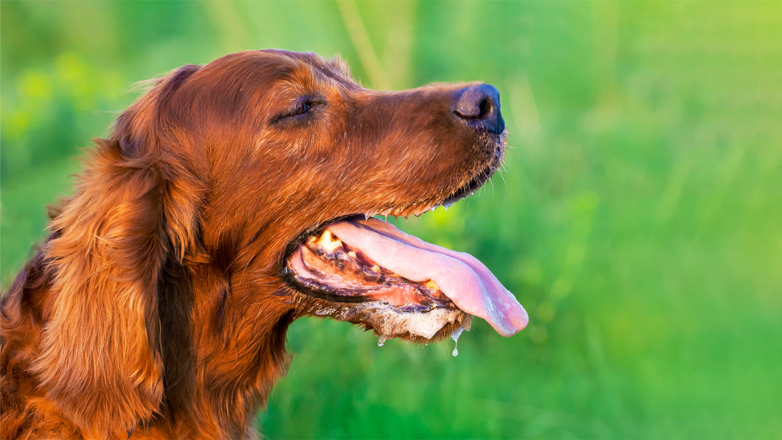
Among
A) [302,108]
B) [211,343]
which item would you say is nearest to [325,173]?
[302,108]

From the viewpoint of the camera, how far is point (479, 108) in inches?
102

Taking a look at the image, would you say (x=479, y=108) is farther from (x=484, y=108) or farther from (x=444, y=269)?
(x=444, y=269)

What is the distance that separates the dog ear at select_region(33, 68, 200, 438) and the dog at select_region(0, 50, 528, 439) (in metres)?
0.01

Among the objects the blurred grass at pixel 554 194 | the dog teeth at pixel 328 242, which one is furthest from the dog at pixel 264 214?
the blurred grass at pixel 554 194

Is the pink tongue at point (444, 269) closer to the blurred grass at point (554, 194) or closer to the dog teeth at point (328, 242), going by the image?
the dog teeth at point (328, 242)

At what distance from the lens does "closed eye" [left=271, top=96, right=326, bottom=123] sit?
2.62 meters

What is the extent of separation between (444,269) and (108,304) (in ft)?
3.72

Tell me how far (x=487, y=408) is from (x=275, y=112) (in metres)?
2.25

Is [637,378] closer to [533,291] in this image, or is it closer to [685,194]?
[533,291]

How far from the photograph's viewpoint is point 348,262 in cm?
264

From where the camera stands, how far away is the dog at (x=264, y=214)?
Answer: 2488 millimetres

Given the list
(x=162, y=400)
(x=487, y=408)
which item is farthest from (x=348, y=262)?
(x=487, y=408)

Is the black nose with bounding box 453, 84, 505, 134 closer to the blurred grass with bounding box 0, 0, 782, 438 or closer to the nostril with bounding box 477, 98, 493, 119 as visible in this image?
the nostril with bounding box 477, 98, 493, 119

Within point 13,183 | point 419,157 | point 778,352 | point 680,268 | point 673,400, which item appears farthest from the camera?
point 13,183
